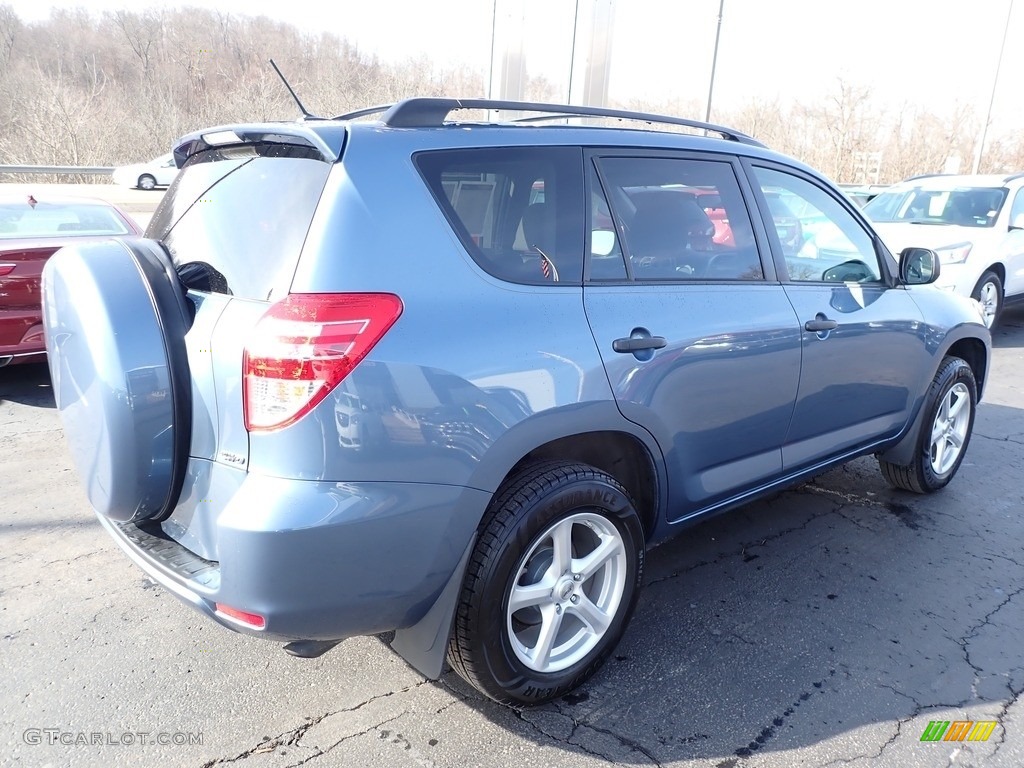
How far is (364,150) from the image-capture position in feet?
7.14

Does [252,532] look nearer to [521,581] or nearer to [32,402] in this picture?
[521,581]

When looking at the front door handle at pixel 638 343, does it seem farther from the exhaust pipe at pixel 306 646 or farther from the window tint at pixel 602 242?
the exhaust pipe at pixel 306 646

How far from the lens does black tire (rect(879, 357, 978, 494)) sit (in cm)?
424

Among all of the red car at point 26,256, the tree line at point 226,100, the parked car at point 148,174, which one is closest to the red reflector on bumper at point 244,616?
the red car at point 26,256

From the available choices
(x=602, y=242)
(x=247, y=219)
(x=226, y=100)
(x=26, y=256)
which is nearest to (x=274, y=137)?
(x=247, y=219)

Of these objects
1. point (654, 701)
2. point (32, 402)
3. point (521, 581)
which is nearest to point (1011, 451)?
point (654, 701)

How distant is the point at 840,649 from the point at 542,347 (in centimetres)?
174

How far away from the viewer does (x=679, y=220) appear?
9.98 ft

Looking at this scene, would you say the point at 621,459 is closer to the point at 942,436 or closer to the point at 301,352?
the point at 301,352

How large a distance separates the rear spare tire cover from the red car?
10.6 feet

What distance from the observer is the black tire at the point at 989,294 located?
870 cm

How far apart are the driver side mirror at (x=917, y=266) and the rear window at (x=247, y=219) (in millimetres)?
3071

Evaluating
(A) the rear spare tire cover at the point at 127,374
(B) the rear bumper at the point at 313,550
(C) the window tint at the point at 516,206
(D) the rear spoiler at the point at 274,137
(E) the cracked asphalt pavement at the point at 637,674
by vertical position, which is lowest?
(E) the cracked asphalt pavement at the point at 637,674

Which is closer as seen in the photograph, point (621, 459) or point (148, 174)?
point (621, 459)
